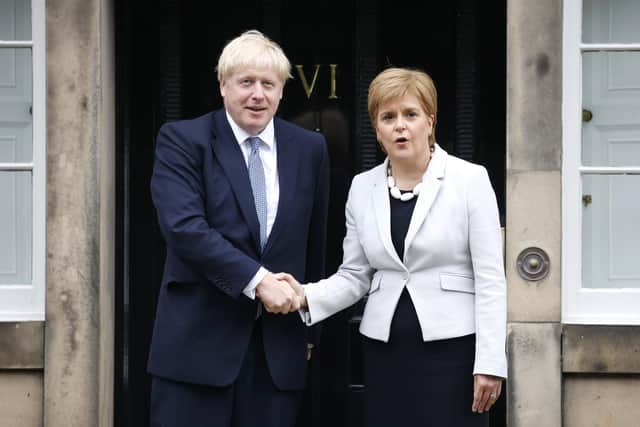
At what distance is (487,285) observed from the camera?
3.59m

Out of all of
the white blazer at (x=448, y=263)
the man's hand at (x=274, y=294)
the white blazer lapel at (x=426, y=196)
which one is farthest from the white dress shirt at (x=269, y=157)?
the white blazer lapel at (x=426, y=196)

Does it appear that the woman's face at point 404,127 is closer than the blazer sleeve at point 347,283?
Yes

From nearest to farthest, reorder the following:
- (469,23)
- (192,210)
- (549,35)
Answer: (192,210) → (549,35) → (469,23)

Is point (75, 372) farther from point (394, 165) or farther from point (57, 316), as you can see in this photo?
point (394, 165)

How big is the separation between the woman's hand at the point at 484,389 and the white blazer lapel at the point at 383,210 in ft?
1.57

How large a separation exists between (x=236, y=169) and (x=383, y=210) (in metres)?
0.55

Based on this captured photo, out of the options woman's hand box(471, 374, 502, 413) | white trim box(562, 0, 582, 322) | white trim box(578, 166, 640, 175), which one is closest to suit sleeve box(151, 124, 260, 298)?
woman's hand box(471, 374, 502, 413)

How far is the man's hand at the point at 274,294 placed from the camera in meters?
3.61

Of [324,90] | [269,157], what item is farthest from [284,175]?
[324,90]

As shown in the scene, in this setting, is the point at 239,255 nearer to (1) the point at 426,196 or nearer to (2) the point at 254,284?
(2) the point at 254,284

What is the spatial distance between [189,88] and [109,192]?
0.74 metres

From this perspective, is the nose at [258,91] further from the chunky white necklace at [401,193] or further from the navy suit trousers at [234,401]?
the navy suit trousers at [234,401]

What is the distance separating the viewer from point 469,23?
5.28 metres

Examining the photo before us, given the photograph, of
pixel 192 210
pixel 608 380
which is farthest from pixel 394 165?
pixel 608 380
